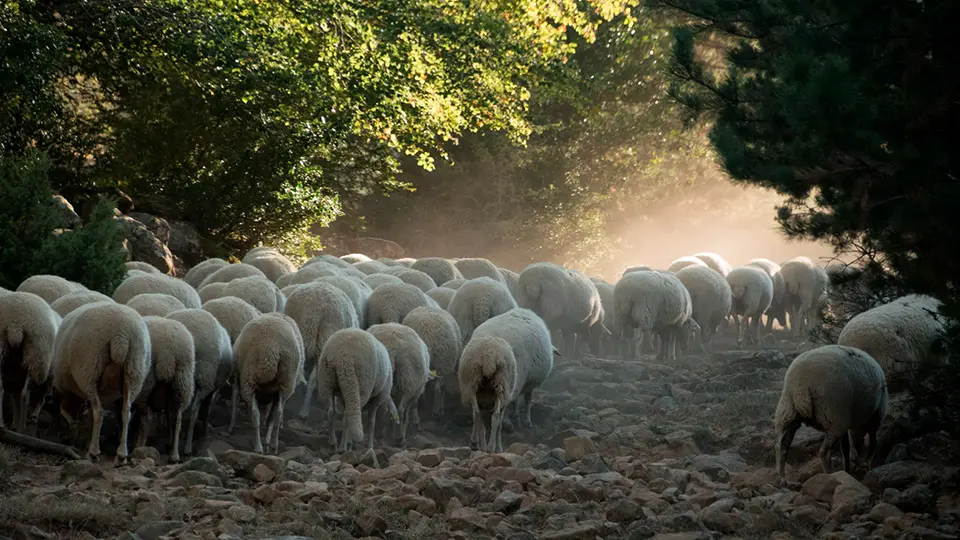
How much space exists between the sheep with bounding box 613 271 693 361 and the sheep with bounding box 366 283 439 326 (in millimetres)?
5557

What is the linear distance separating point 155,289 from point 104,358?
351 centimetres

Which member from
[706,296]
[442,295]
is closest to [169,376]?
[442,295]

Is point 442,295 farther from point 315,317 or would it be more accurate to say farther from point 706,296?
point 706,296

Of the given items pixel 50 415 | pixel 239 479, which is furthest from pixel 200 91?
pixel 239 479

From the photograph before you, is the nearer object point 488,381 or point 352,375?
point 352,375

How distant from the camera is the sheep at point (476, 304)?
549 inches

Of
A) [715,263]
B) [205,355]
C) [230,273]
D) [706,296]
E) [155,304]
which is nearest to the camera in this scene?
[205,355]

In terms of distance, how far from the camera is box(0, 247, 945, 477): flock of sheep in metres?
8.95

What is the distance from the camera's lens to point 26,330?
9.17 m

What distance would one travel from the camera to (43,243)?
12461mm

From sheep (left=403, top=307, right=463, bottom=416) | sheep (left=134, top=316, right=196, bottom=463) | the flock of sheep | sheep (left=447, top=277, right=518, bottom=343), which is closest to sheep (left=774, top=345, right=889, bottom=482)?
the flock of sheep

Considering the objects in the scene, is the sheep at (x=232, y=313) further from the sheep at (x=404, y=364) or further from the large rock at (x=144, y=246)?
the large rock at (x=144, y=246)

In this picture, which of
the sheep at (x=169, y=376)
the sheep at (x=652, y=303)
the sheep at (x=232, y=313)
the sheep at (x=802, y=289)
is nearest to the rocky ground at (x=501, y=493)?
the sheep at (x=169, y=376)

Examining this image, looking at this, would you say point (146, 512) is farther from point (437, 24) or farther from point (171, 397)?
point (437, 24)
